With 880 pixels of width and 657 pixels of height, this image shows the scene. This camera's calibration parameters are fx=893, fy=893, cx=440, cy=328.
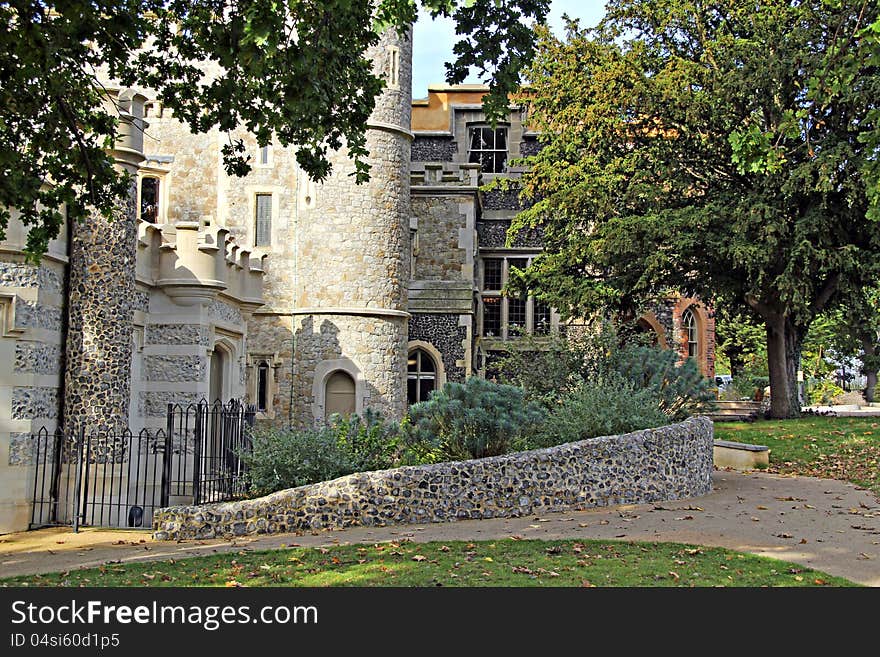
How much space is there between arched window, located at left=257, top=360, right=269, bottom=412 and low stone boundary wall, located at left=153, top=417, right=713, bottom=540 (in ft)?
34.8

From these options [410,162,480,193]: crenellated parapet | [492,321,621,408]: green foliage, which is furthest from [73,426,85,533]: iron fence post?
[410,162,480,193]: crenellated parapet

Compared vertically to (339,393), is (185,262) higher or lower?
higher

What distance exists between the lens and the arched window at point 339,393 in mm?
21188

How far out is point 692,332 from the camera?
3397 centimetres

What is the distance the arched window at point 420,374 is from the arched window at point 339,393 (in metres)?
4.23

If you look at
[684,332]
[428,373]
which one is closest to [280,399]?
[428,373]

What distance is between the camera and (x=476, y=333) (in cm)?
2766

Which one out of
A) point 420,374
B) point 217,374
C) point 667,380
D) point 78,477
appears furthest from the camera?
point 420,374

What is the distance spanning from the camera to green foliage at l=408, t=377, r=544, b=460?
12.6 meters

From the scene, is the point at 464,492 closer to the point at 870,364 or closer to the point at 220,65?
the point at 220,65

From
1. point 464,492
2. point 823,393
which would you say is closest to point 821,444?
point 464,492

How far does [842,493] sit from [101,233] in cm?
1190

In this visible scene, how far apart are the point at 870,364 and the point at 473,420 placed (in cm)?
2407

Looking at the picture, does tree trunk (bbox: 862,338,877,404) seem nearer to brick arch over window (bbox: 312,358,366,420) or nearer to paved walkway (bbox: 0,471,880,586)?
brick arch over window (bbox: 312,358,366,420)
